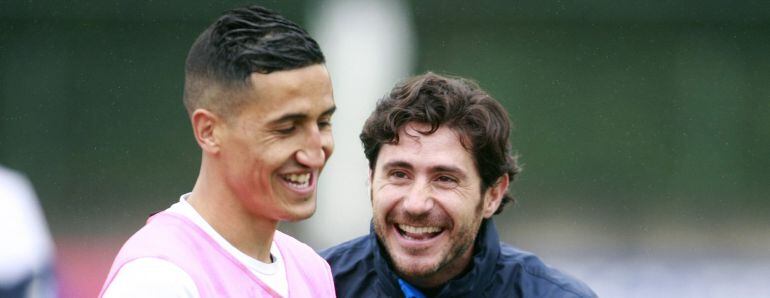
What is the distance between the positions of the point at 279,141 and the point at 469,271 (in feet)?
4.32

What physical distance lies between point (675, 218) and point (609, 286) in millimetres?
713

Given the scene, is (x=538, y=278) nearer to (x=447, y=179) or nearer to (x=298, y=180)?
(x=447, y=179)

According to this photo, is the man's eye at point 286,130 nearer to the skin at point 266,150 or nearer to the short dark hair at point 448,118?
the skin at point 266,150

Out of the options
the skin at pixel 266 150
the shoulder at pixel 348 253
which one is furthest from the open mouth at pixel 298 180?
the shoulder at pixel 348 253

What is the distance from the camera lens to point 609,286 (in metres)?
6.57

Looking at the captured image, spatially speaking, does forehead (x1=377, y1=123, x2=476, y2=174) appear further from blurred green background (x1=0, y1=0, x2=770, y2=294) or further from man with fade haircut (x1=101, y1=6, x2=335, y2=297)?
blurred green background (x1=0, y1=0, x2=770, y2=294)

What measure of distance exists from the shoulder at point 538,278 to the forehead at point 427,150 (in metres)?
0.30

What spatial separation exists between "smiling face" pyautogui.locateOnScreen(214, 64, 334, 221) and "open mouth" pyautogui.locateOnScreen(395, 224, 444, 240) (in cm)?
107

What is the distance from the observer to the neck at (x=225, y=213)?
1843 mm

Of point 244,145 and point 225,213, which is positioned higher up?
point 244,145

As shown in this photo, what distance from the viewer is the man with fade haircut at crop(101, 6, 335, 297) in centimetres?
175

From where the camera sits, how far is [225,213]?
185cm

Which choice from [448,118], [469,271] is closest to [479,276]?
[469,271]

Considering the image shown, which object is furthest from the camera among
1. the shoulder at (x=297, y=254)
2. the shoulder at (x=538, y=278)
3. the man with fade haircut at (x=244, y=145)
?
the shoulder at (x=538, y=278)
